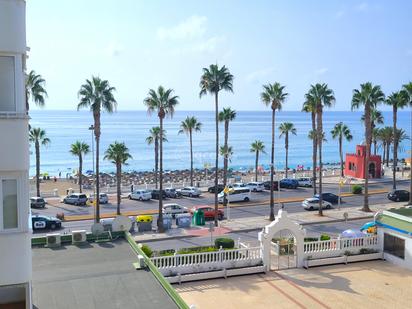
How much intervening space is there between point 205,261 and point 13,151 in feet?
56.5

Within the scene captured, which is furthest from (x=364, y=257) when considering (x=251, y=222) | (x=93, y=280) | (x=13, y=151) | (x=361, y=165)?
(x=361, y=165)

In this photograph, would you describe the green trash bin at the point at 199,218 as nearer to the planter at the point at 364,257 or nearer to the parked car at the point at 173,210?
the parked car at the point at 173,210

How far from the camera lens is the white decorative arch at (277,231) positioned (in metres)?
25.4

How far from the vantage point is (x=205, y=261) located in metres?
24.6

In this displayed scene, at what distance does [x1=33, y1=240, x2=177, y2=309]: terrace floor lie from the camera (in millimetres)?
12343

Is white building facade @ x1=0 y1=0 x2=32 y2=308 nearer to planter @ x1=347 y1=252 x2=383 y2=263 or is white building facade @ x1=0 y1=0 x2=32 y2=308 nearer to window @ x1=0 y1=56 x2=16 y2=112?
window @ x1=0 y1=56 x2=16 y2=112

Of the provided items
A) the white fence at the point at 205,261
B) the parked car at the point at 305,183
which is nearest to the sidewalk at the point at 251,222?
the white fence at the point at 205,261

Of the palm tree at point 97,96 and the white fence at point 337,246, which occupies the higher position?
the palm tree at point 97,96

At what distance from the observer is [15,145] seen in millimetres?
8664

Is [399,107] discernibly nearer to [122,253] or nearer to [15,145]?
[122,253]

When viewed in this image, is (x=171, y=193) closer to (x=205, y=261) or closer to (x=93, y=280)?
(x=205, y=261)

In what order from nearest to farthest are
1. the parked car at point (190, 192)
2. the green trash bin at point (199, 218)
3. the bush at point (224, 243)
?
1. the bush at point (224, 243)
2. the green trash bin at point (199, 218)
3. the parked car at point (190, 192)

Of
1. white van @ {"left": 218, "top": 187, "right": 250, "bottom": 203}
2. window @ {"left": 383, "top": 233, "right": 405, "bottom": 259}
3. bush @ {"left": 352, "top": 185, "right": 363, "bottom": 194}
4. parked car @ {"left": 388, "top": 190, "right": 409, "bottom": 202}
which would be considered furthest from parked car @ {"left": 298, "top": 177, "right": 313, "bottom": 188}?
window @ {"left": 383, "top": 233, "right": 405, "bottom": 259}

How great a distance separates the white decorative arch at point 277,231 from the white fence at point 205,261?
0.42 metres
